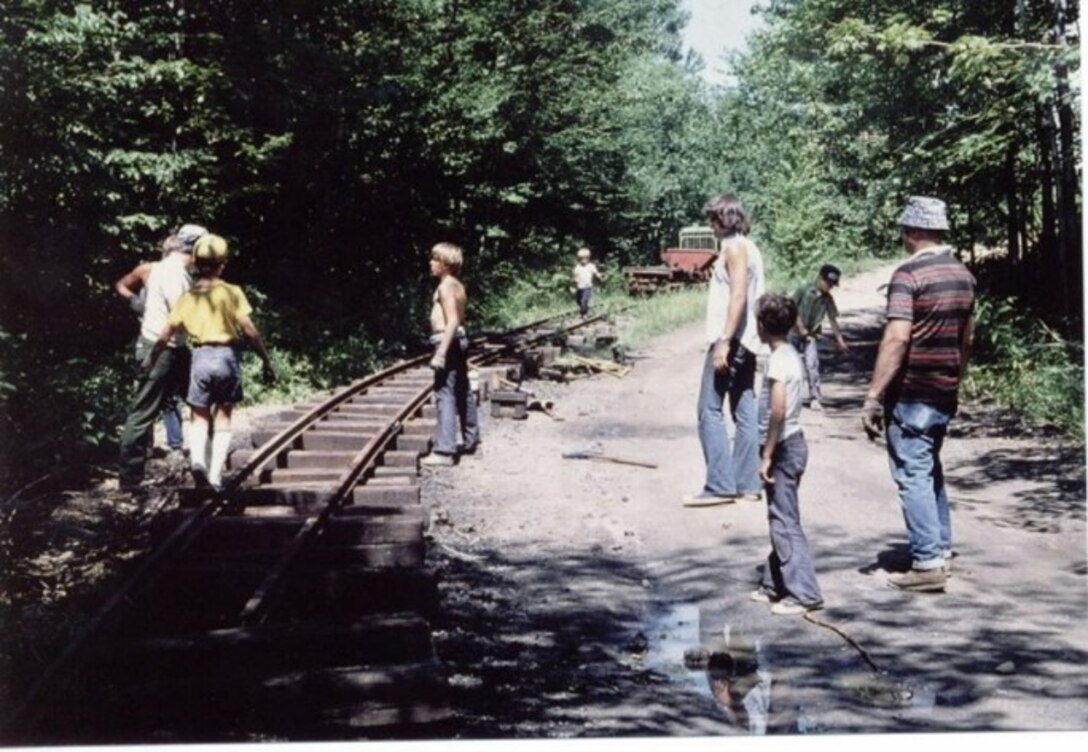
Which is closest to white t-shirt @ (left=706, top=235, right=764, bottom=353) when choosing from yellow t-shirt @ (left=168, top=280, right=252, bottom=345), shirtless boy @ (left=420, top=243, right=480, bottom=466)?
shirtless boy @ (left=420, top=243, right=480, bottom=466)

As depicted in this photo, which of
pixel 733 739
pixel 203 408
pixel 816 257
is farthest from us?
pixel 816 257

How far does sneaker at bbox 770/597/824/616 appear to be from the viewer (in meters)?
4.79

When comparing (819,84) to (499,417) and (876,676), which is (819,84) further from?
(876,676)

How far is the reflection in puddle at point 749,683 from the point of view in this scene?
12.3 feet

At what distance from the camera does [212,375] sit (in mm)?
6445

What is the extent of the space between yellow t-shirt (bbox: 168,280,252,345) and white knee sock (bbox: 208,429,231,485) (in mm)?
646

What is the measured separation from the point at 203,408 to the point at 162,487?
1219 millimetres

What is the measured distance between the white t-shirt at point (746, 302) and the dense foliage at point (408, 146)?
2.38 m

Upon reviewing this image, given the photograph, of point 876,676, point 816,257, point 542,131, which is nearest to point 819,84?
point 542,131

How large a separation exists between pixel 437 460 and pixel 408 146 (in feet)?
37.2

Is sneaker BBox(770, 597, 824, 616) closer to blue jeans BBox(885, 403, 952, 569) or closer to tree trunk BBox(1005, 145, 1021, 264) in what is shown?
blue jeans BBox(885, 403, 952, 569)

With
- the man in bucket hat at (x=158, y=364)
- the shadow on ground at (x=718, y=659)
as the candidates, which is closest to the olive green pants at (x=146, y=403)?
the man in bucket hat at (x=158, y=364)

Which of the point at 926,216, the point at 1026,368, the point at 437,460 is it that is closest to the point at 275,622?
the point at 926,216

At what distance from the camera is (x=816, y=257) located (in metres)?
31.6
